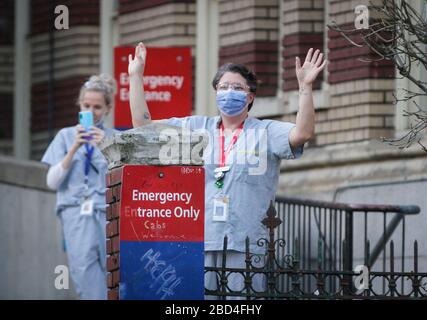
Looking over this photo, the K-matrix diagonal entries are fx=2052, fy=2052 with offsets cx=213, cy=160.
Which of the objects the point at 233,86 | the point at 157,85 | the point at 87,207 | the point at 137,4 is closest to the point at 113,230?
the point at 233,86

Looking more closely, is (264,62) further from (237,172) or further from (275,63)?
(237,172)

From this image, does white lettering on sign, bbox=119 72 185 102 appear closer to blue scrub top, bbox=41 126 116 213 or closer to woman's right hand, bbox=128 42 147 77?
blue scrub top, bbox=41 126 116 213

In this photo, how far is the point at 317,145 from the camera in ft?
64.2

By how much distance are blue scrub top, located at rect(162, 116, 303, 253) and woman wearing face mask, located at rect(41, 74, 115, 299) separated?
386 cm

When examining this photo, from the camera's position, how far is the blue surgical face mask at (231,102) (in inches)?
488

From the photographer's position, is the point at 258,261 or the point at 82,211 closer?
the point at 258,261

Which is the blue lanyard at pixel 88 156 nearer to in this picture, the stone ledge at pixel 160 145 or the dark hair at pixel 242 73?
the dark hair at pixel 242 73

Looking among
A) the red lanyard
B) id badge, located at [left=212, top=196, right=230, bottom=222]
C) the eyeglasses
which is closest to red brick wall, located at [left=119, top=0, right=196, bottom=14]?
the eyeglasses

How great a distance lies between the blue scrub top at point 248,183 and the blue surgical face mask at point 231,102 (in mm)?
157

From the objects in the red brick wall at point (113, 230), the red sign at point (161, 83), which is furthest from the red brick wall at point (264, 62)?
the red brick wall at point (113, 230)

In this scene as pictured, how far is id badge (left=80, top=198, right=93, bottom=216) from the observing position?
16.3m

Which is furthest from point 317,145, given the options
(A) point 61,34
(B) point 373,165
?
(A) point 61,34
